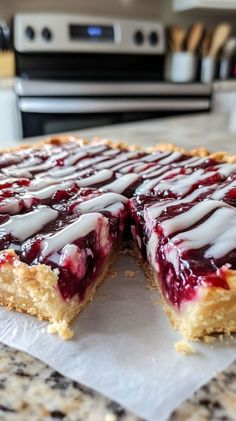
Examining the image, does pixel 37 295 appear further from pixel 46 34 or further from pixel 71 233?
pixel 46 34

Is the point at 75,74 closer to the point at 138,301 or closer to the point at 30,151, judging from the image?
the point at 30,151

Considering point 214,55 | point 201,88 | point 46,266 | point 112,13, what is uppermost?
point 112,13

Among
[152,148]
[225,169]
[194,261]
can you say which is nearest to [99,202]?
[194,261]

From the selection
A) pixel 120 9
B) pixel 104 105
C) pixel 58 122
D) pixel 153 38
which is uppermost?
pixel 120 9

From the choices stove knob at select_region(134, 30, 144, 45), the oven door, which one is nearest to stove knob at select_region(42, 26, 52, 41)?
the oven door

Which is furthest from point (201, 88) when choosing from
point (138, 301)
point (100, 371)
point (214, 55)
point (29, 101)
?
point (100, 371)

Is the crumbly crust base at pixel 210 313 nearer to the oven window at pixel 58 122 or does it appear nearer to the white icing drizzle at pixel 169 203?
the white icing drizzle at pixel 169 203
